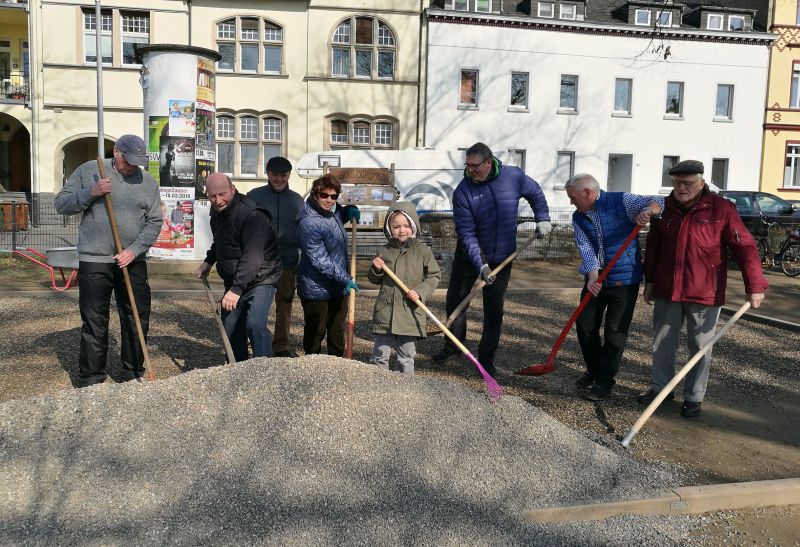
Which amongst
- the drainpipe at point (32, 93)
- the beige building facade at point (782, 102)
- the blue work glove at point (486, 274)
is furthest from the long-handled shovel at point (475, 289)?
the beige building facade at point (782, 102)

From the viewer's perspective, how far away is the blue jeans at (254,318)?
5285mm

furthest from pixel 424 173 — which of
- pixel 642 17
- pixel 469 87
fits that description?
pixel 642 17

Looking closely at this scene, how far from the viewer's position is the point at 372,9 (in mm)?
25578

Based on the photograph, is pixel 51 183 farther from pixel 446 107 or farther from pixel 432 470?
pixel 432 470

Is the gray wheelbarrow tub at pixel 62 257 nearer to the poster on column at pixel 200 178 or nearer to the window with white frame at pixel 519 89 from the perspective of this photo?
the poster on column at pixel 200 178

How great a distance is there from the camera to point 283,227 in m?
6.50

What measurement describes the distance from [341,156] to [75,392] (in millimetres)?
17588

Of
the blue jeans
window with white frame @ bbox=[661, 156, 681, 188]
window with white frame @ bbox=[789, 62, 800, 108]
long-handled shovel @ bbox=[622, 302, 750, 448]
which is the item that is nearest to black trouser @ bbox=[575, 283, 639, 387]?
long-handled shovel @ bbox=[622, 302, 750, 448]

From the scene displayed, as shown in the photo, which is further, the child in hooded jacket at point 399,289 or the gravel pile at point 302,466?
the child in hooded jacket at point 399,289

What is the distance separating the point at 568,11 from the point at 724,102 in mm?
7499

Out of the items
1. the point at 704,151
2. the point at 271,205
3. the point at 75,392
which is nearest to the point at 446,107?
the point at 704,151

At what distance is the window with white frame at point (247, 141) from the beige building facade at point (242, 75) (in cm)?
3

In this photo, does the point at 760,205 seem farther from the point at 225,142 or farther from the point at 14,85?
→ the point at 14,85

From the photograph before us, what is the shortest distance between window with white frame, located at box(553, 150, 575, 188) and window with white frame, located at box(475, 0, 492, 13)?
594cm
